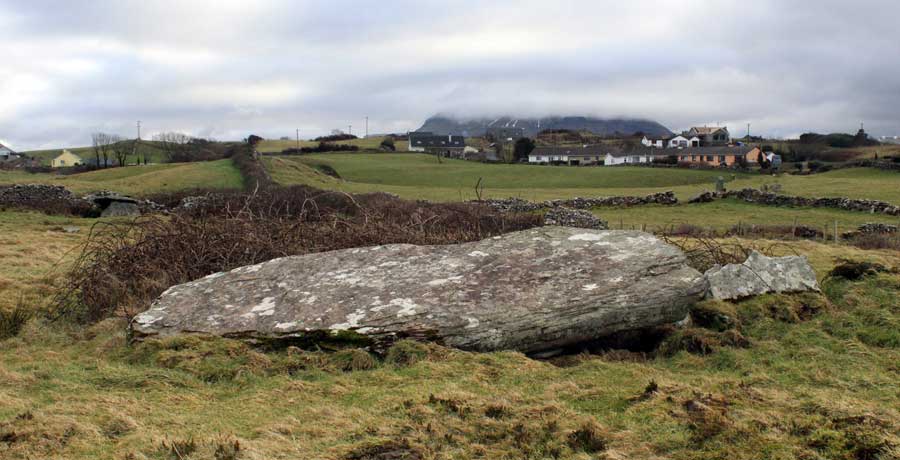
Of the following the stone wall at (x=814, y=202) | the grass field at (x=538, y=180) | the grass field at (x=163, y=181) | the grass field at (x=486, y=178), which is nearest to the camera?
the stone wall at (x=814, y=202)

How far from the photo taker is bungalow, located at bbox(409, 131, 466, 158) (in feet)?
460

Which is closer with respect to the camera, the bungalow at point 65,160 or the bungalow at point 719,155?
the bungalow at point 719,155

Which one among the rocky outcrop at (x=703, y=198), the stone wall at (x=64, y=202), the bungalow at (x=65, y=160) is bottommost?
the rocky outcrop at (x=703, y=198)

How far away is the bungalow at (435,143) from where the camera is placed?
14012cm

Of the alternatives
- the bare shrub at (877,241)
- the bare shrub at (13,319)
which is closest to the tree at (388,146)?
the bare shrub at (877,241)

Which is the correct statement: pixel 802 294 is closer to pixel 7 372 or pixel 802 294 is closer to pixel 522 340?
pixel 522 340

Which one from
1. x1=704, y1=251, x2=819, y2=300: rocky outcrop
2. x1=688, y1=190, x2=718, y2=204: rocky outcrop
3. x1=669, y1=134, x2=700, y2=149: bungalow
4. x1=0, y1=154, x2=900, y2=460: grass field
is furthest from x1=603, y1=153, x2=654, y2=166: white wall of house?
x1=0, y1=154, x2=900, y2=460: grass field

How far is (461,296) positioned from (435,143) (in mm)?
139341

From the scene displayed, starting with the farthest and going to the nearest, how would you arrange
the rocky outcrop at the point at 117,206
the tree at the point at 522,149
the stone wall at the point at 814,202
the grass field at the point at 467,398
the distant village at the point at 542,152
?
1. the tree at the point at 522,149
2. the distant village at the point at 542,152
3. the rocky outcrop at the point at 117,206
4. the stone wall at the point at 814,202
5. the grass field at the point at 467,398

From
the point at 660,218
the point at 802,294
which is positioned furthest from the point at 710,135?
the point at 802,294

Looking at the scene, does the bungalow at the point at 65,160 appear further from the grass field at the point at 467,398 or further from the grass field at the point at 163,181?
the grass field at the point at 467,398

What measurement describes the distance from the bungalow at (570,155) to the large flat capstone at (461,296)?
364ft

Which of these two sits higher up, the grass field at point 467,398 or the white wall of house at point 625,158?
the white wall of house at point 625,158

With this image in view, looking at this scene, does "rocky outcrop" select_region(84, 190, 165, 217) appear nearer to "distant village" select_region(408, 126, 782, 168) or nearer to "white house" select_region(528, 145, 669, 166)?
"distant village" select_region(408, 126, 782, 168)
